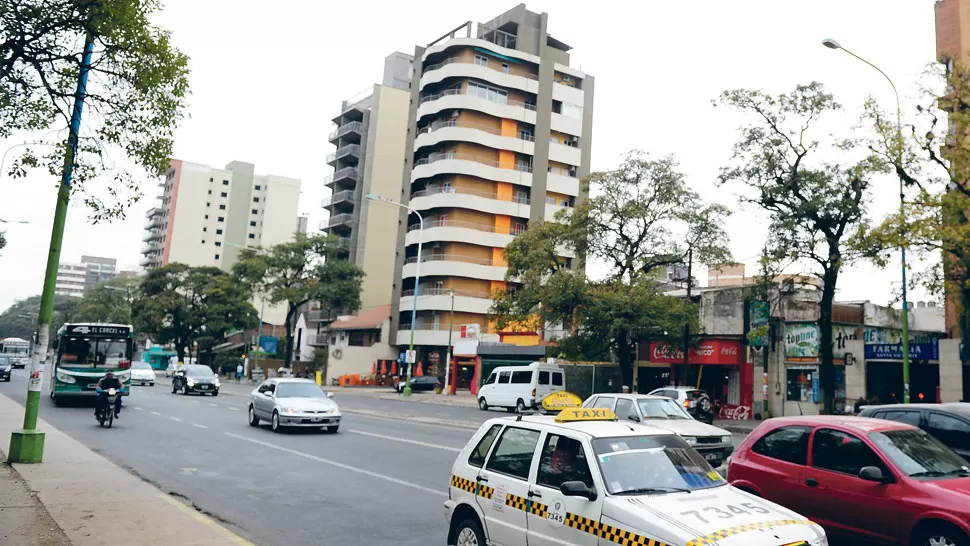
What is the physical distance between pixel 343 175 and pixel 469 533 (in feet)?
258

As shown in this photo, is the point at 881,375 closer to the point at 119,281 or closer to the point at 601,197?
the point at 601,197

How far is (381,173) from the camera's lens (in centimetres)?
8075

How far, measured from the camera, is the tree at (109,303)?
10012 cm

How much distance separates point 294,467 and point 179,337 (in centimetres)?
7713

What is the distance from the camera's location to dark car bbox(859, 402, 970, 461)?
9586 mm

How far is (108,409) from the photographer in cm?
2005

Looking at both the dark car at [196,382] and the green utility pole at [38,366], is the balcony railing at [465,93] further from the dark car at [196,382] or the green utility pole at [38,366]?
the green utility pole at [38,366]

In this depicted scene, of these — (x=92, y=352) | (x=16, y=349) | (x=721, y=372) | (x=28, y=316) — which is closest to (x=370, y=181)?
(x=16, y=349)

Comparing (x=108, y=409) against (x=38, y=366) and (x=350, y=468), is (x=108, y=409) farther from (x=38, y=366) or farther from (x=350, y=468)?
(x=350, y=468)

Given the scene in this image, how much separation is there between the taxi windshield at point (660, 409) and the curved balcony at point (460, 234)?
4808cm

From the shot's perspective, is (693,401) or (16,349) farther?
(16,349)

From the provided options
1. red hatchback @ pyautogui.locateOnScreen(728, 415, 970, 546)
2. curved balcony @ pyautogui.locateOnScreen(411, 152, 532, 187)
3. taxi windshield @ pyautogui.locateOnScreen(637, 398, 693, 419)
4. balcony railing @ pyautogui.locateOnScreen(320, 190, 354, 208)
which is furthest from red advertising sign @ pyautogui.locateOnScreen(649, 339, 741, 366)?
balcony railing @ pyautogui.locateOnScreen(320, 190, 354, 208)

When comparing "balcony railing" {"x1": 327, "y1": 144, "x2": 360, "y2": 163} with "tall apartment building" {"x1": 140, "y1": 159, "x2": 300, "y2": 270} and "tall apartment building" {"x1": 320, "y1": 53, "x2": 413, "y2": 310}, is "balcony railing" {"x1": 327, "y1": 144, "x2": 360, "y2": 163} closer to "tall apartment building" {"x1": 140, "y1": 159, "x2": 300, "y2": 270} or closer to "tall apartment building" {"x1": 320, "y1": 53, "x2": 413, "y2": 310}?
"tall apartment building" {"x1": 320, "y1": 53, "x2": 413, "y2": 310}

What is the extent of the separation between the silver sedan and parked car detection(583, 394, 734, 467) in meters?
7.80
